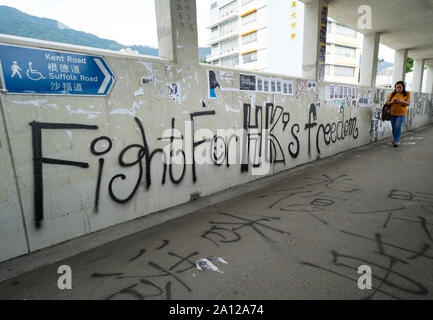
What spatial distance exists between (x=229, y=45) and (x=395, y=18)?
4284 cm

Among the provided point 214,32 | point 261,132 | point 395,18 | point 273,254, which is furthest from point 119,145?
point 214,32

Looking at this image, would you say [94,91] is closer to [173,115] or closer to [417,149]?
[173,115]

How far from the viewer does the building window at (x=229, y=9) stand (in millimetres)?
44534

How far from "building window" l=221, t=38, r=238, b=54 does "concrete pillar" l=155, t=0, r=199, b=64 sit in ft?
148

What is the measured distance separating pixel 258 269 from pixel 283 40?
37.1 metres

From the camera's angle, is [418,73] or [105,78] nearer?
[105,78]

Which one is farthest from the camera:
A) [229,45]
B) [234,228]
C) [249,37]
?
[229,45]

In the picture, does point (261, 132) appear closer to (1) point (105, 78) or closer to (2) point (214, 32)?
(1) point (105, 78)

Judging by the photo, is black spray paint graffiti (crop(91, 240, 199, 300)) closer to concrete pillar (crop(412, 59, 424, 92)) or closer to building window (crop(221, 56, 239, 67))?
concrete pillar (crop(412, 59, 424, 92))

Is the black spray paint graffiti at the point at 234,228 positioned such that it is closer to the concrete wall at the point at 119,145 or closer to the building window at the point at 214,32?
the concrete wall at the point at 119,145

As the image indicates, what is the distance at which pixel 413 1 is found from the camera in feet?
23.0

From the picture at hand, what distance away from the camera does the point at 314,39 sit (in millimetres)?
6547

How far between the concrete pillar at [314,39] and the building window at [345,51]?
37.4 metres

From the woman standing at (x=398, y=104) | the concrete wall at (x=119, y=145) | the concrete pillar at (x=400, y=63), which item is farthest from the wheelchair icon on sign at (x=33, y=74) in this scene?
the concrete pillar at (x=400, y=63)
